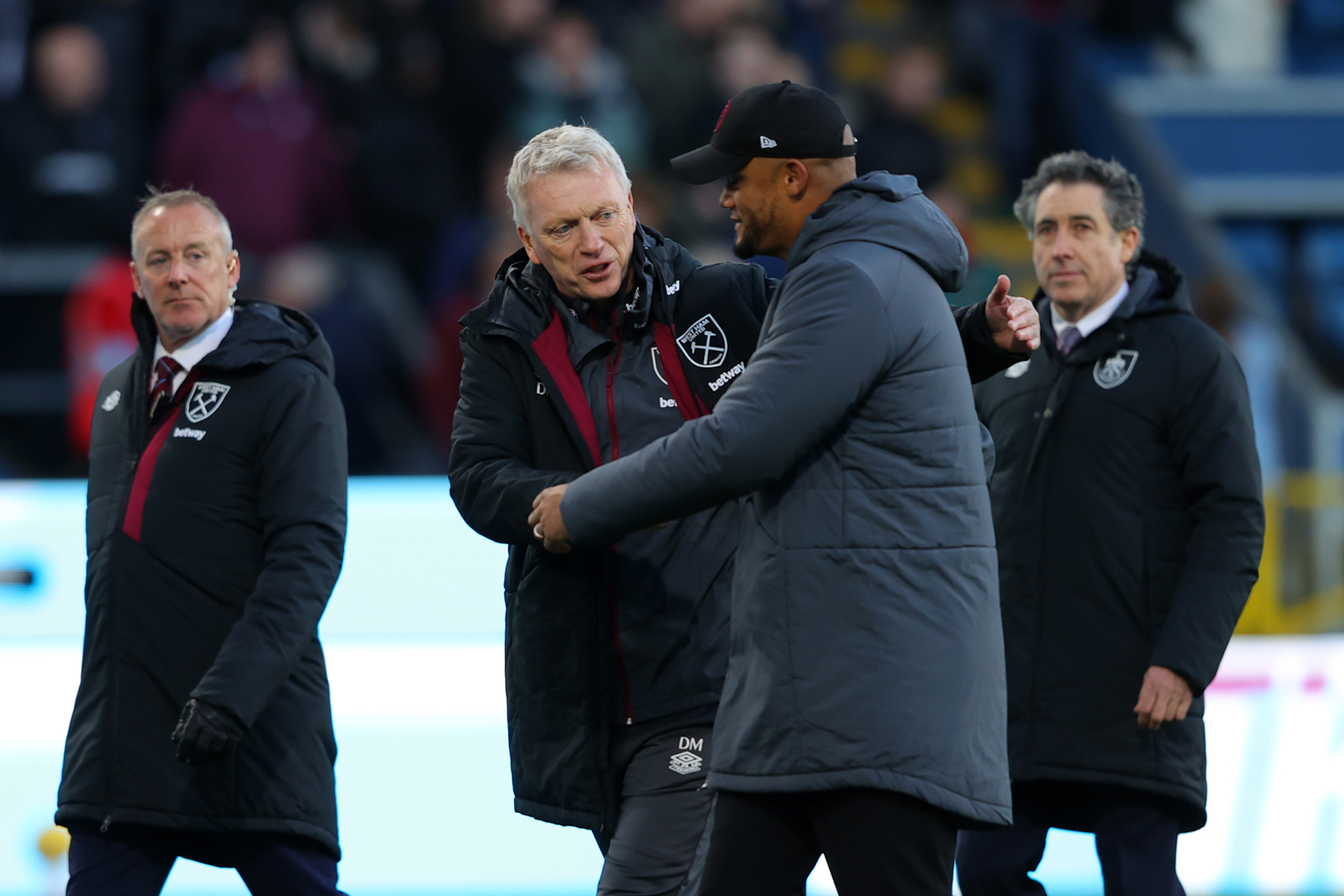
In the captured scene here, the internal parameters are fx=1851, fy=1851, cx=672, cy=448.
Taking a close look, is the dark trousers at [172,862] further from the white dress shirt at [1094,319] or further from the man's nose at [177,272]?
the white dress shirt at [1094,319]

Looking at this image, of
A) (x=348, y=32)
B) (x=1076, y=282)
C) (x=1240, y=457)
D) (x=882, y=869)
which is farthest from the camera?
(x=348, y=32)

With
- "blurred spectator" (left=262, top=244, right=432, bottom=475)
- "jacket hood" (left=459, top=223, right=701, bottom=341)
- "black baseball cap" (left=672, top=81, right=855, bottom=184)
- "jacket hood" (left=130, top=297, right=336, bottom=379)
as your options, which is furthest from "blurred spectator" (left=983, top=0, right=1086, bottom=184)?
"black baseball cap" (left=672, top=81, right=855, bottom=184)

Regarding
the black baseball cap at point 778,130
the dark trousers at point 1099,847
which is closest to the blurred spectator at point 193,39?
the dark trousers at point 1099,847

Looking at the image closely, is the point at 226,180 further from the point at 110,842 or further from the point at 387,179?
the point at 110,842

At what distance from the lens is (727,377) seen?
3896 mm

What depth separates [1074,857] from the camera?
652 centimetres

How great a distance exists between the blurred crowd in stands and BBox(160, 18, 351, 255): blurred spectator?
1 centimetres

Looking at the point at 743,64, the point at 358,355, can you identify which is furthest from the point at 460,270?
the point at 743,64

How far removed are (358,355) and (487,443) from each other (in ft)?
17.0

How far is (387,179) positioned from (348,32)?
0.94m

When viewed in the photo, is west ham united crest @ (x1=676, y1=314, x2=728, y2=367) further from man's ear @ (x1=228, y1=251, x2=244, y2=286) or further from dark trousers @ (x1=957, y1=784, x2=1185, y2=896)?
dark trousers @ (x1=957, y1=784, x2=1185, y2=896)

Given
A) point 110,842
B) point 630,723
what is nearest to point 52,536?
point 110,842

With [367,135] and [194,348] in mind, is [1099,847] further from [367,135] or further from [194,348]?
[367,135]

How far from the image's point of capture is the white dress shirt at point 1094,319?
466cm
